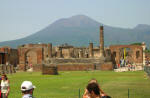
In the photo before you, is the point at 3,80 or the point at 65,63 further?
the point at 65,63

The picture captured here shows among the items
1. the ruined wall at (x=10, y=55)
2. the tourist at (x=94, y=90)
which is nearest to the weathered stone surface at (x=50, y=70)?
the ruined wall at (x=10, y=55)

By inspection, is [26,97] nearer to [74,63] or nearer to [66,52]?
[74,63]

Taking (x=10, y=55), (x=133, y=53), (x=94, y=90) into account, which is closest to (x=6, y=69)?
(x=10, y=55)

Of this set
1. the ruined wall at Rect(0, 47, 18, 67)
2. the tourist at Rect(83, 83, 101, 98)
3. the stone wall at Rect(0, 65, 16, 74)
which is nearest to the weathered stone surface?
the stone wall at Rect(0, 65, 16, 74)

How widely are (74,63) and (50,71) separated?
15.3m

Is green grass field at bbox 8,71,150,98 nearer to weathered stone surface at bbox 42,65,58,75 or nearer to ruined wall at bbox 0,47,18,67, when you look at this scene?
weathered stone surface at bbox 42,65,58,75

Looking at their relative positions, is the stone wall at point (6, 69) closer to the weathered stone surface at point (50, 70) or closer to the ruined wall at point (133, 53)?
the weathered stone surface at point (50, 70)

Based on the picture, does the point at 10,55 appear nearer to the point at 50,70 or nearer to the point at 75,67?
the point at 75,67

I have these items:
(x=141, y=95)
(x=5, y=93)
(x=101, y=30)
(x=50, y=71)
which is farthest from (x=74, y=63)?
(x=5, y=93)

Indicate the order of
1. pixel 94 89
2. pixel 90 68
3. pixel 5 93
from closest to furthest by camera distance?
pixel 94 89, pixel 5 93, pixel 90 68

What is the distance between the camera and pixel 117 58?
70.8 meters

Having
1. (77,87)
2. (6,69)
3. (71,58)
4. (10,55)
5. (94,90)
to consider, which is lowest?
(77,87)

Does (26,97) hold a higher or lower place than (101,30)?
lower

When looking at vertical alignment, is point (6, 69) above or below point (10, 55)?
below
